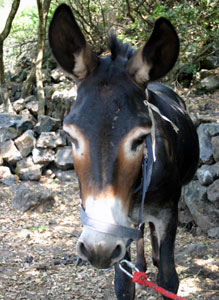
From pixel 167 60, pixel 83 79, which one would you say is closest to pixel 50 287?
pixel 83 79

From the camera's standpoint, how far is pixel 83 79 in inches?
81.8

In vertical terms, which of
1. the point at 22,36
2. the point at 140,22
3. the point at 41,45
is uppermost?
the point at 22,36

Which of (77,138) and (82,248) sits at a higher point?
(77,138)

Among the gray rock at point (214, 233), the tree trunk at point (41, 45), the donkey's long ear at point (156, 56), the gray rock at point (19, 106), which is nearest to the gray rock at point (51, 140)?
the tree trunk at point (41, 45)

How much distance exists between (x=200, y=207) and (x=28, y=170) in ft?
13.3

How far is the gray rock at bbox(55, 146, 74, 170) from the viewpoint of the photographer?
7871 millimetres

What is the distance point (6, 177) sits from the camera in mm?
7469

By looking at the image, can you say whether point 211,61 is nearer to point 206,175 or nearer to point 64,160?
point 206,175

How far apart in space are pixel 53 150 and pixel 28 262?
404 cm

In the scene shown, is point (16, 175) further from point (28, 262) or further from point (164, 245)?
point (164, 245)

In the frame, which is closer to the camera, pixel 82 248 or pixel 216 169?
pixel 82 248

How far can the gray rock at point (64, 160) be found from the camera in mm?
7871

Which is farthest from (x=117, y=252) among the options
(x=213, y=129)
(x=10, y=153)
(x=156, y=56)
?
(x=10, y=153)

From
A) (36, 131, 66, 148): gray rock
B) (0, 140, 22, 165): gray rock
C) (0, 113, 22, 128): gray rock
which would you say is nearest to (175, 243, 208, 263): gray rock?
(36, 131, 66, 148): gray rock
